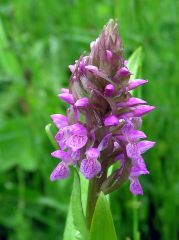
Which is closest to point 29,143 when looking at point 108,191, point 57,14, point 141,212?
point 141,212

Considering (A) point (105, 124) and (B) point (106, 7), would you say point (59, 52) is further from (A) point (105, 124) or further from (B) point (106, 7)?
(A) point (105, 124)

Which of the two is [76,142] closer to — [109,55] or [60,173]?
[60,173]

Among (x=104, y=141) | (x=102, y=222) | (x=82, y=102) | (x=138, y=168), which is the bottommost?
(x=102, y=222)

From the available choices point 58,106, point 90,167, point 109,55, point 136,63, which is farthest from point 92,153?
point 58,106

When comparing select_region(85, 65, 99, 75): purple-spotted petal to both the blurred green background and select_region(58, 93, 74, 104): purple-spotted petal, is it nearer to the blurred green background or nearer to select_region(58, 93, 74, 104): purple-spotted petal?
select_region(58, 93, 74, 104): purple-spotted petal

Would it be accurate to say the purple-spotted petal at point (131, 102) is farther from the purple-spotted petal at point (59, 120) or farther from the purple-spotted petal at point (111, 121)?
the purple-spotted petal at point (59, 120)
